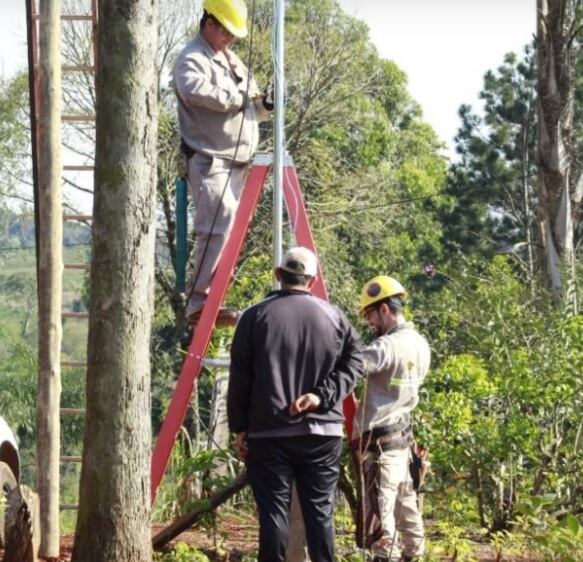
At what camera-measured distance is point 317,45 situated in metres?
35.1

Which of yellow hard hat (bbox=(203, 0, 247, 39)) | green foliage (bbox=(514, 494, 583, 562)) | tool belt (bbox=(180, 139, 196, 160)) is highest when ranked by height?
yellow hard hat (bbox=(203, 0, 247, 39))

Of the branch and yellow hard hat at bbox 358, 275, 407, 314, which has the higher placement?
yellow hard hat at bbox 358, 275, 407, 314

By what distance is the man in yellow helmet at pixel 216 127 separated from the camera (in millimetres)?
8438

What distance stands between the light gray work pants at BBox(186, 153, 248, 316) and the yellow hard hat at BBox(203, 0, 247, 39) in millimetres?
719

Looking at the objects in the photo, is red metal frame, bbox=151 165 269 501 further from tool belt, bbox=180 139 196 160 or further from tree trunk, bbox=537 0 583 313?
tree trunk, bbox=537 0 583 313

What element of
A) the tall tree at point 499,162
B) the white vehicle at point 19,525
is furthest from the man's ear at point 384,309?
the tall tree at point 499,162

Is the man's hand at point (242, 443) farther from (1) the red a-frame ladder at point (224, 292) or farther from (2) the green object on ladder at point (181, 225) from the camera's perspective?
(2) the green object on ladder at point (181, 225)

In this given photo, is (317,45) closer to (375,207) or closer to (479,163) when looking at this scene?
(375,207)

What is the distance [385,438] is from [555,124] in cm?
925

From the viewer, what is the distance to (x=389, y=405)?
27.5 ft

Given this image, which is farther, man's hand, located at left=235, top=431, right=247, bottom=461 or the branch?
the branch

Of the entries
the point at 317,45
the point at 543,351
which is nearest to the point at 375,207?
the point at 317,45

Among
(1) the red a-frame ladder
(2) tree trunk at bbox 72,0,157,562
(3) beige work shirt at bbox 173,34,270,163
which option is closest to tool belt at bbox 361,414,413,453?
(1) the red a-frame ladder

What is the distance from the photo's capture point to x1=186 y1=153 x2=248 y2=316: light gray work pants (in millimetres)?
8539
